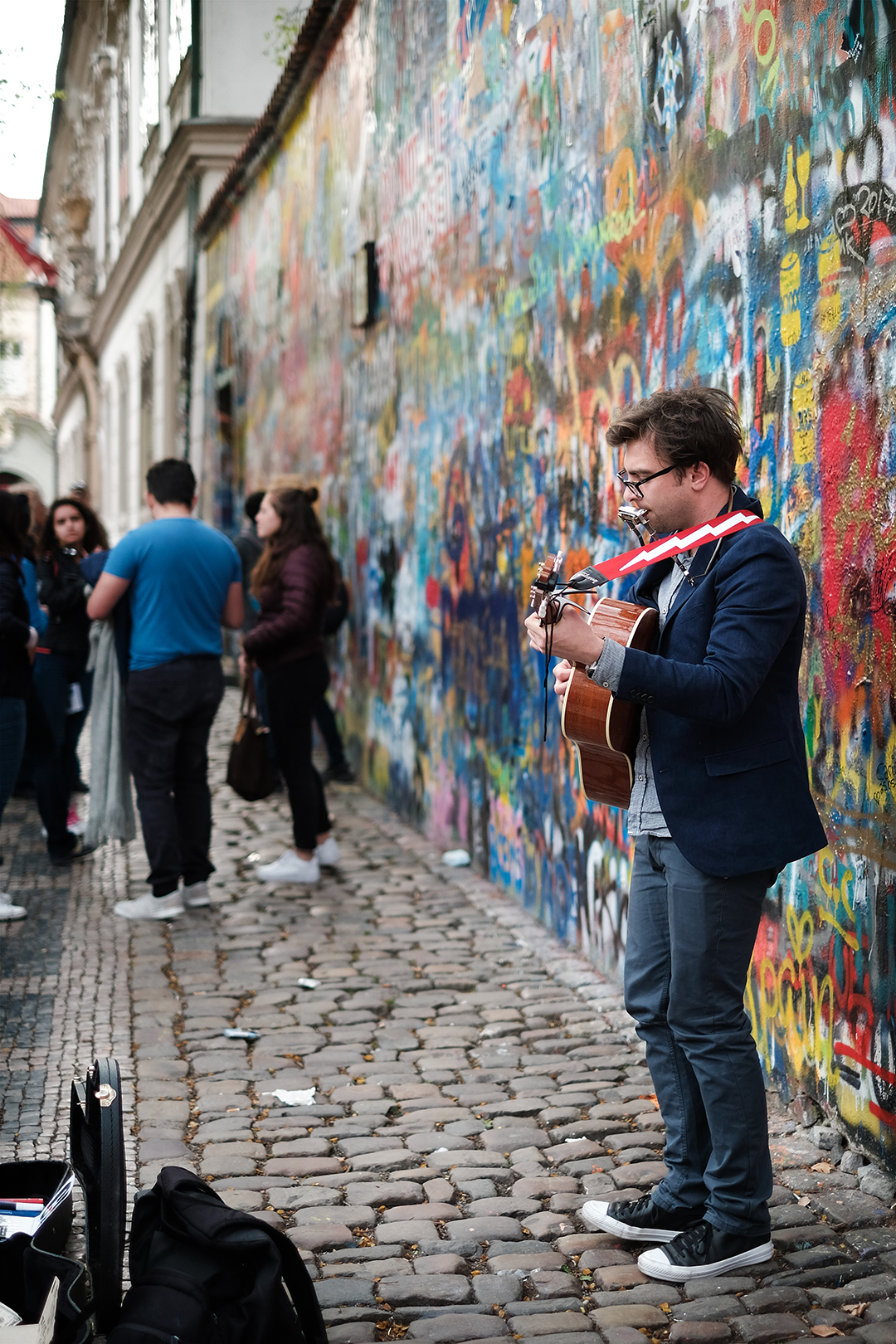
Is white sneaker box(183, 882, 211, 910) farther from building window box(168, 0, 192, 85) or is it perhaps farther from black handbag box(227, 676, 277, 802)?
building window box(168, 0, 192, 85)

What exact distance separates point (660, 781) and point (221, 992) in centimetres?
271

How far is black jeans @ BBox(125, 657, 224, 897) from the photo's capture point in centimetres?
618

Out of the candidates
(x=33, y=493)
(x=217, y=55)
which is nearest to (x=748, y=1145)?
(x=33, y=493)

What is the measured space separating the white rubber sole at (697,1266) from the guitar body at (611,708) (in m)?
1.04

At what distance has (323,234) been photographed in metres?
10.4

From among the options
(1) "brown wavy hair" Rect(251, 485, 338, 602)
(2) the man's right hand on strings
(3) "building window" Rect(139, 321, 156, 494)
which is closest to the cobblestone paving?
(2) the man's right hand on strings

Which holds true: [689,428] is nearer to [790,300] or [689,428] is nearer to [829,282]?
[829,282]

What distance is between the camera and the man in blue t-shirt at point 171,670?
6.16 m

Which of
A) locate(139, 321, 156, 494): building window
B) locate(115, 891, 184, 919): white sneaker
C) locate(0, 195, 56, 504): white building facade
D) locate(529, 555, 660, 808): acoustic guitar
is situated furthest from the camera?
locate(0, 195, 56, 504): white building facade

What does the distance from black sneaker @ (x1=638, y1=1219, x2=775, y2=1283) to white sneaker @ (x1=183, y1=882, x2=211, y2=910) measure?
363 cm

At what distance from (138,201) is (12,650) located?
20.1 metres

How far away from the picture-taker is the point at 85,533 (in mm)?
7758

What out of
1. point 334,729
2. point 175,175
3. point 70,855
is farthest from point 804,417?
point 175,175

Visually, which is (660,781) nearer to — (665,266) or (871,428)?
(871,428)
